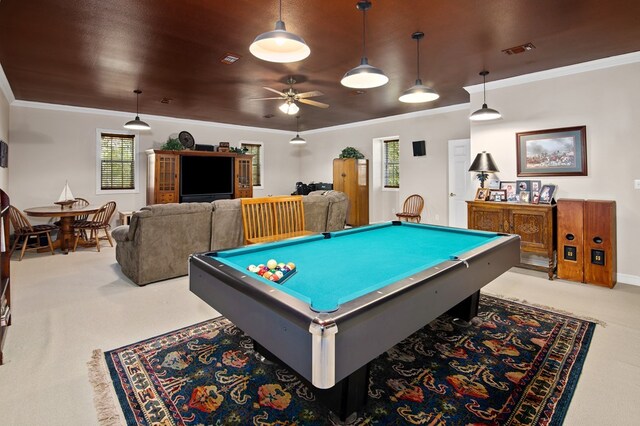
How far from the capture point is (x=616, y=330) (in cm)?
274

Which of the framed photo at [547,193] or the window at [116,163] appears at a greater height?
the window at [116,163]

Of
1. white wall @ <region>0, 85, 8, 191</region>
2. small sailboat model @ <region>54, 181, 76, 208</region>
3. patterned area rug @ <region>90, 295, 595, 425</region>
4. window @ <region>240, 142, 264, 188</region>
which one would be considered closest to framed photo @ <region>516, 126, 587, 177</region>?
patterned area rug @ <region>90, 295, 595, 425</region>

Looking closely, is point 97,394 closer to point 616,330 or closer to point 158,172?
point 616,330

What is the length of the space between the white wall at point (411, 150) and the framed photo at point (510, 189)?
1.81 metres

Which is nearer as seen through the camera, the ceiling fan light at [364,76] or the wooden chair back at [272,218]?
the ceiling fan light at [364,76]

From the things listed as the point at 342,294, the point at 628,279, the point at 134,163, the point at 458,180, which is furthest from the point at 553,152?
the point at 134,163

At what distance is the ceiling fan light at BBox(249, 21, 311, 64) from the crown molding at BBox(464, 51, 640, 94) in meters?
3.89

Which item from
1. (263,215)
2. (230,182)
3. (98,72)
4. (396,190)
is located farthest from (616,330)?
(230,182)

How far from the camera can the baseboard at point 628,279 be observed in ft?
13.0

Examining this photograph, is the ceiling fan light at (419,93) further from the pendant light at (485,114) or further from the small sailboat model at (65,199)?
the small sailboat model at (65,199)

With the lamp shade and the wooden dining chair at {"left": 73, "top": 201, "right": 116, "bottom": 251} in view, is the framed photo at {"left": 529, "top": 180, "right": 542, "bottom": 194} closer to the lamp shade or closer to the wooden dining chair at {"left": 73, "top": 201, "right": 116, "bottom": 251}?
the lamp shade

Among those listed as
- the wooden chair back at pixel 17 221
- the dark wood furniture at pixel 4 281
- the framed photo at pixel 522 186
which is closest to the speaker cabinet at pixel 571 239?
the framed photo at pixel 522 186

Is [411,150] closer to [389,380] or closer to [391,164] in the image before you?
[391,164]

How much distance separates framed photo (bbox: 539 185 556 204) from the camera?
4.39 metres
